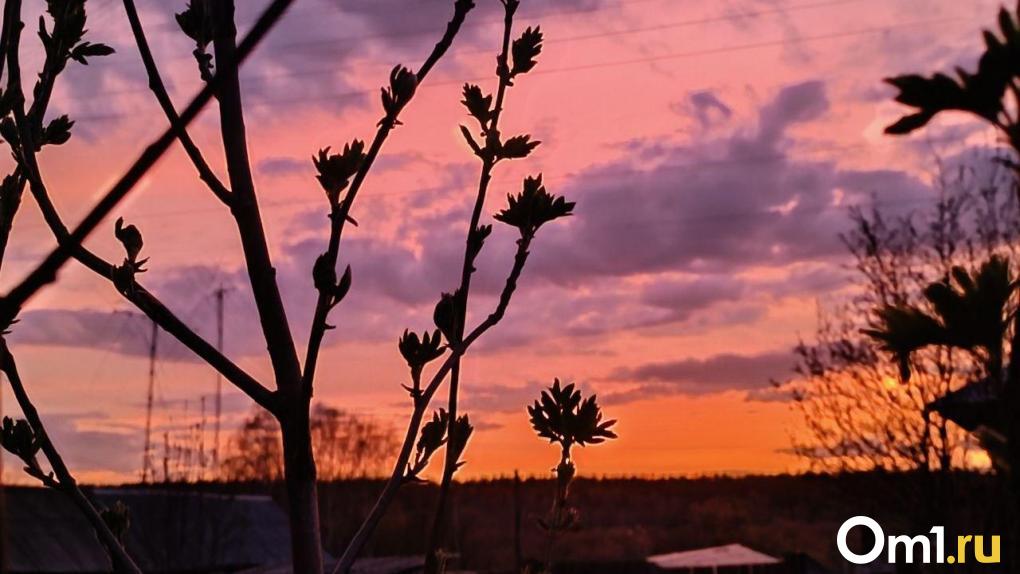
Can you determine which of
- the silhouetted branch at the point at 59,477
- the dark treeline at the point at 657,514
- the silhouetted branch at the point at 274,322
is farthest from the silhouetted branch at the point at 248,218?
the dark treeline at the point at 657,514

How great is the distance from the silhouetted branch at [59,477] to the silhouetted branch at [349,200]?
1.53ft

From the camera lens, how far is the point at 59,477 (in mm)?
2105

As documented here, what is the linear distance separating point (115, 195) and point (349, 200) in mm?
1203

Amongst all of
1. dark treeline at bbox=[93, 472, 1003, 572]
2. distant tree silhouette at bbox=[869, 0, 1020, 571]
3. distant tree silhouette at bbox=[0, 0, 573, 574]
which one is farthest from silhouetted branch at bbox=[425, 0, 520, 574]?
dark treeline at bbox=[93, 472, 1003, 572]

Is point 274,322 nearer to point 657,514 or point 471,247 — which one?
point 471,247

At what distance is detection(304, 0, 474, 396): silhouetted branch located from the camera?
72.4 inches

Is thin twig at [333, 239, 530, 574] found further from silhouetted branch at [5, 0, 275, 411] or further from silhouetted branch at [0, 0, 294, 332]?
silhouetted branch at [0, 0, 294, 332]

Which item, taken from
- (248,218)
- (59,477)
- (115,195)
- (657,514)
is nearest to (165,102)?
(248,218)

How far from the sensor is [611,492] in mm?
101000

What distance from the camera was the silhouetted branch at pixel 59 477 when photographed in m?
2.02

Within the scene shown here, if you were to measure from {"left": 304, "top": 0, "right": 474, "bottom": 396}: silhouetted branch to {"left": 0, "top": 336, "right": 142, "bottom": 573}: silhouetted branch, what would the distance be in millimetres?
468

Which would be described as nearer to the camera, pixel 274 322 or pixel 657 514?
pixel 274 322

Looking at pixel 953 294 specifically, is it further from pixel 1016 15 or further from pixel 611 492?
pixel 611 492

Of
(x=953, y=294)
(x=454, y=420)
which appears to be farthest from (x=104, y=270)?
(x=953, y=294)
